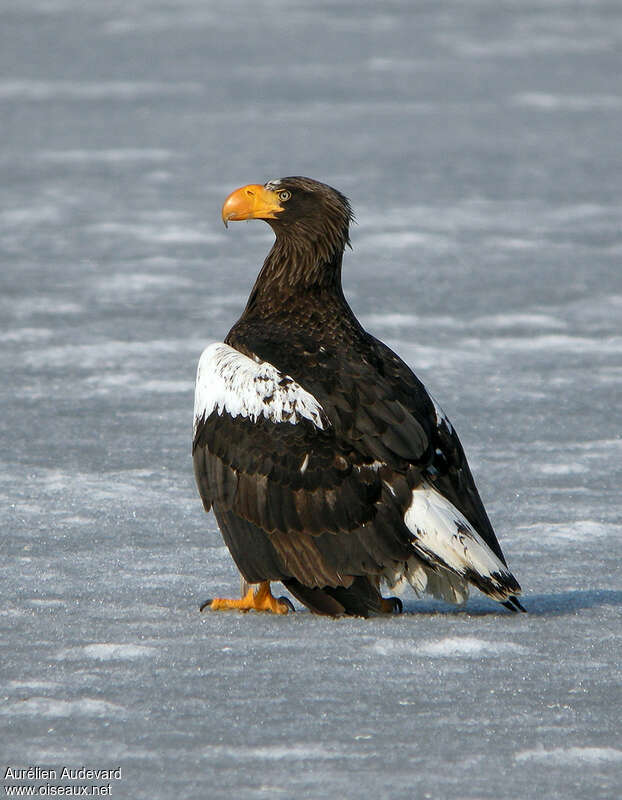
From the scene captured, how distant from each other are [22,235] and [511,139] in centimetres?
514

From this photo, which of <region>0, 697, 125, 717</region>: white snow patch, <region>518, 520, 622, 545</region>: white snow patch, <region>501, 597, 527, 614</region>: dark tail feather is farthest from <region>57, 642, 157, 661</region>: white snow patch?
<region>518, 520, 622, 545</region>: white snow patch

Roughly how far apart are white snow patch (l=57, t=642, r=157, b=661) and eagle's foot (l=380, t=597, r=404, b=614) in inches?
33.1

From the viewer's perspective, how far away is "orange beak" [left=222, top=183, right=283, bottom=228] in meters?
5.38

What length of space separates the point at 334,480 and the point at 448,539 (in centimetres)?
39

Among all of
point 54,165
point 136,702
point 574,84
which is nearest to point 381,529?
point 136,702

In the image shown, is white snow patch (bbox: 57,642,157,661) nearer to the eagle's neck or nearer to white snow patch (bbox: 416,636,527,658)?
white snow patch (bbox: 416,636,527,658)

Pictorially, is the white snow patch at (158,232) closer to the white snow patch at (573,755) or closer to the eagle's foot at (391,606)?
the eagle's foot at (391,606)

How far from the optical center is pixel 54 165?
13.0 meters

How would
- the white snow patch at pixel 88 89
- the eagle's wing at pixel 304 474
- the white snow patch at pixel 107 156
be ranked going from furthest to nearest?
the white snow patch at pixel 88 89 < the white snow patch at pixel 107 156 < the eagle's wing at pixel 304 474

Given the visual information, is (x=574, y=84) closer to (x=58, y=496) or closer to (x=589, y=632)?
(x=58, y=496)

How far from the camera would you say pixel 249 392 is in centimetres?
462

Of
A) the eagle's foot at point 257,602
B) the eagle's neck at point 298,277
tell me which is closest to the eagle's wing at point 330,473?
the eagle's foot at point 257,602

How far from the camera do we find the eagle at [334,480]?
14.4 ft

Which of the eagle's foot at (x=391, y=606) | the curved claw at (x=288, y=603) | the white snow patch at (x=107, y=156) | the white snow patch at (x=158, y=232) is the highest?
the white snow patch at (x=107, y=156)
